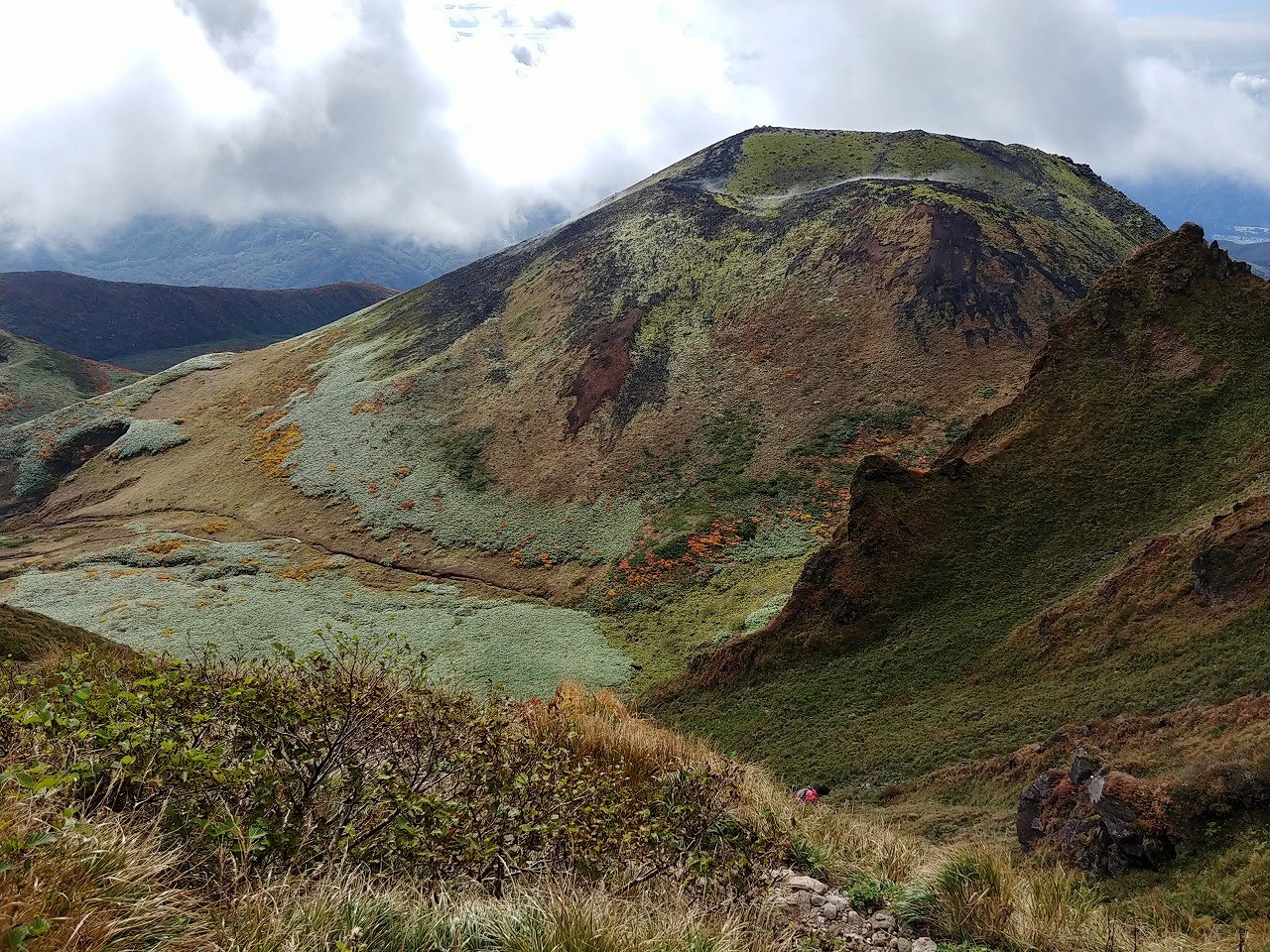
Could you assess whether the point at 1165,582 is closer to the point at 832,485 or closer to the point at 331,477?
the point at 832,485

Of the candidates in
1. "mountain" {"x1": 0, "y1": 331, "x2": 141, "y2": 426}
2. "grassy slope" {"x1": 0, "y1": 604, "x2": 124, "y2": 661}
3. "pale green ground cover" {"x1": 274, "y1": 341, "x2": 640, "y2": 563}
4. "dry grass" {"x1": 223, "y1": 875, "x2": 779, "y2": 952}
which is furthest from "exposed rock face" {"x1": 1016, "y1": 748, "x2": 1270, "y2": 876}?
"mountain" {"x1": 0, "y1": 331, "x2": 141, "y2": 426}

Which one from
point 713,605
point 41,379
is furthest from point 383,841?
point 41,379

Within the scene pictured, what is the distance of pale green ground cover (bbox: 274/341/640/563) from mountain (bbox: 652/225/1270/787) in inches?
690

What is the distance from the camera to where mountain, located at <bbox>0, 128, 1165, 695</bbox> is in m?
34.1

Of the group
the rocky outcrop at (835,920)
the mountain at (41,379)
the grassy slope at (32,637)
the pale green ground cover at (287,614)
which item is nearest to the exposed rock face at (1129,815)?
the rocky outcrop at (835,920)

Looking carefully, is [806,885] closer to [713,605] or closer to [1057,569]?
[1057,569]

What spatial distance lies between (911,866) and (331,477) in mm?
47212

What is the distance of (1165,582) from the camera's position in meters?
14.3

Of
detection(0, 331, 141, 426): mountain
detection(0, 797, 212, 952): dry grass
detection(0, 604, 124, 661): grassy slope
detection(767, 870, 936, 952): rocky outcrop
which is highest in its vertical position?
detection(0, 331, 141, 426): mountain

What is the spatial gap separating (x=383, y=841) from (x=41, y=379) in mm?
104601

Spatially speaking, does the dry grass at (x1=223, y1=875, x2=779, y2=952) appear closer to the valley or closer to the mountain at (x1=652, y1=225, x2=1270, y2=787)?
the valley

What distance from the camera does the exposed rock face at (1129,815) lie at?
795 cm

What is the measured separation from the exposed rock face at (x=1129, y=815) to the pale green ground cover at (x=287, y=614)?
1860 cm

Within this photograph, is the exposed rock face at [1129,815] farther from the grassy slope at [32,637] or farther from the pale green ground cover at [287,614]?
the pale green ground cover at [287,614]
